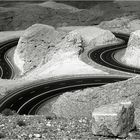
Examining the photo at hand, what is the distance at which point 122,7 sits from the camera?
639ft

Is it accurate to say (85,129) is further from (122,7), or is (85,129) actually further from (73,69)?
(122,7)

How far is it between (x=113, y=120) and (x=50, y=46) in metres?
81.6

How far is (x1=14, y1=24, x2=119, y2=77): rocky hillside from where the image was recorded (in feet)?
307

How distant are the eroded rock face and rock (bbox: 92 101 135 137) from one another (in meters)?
76.1

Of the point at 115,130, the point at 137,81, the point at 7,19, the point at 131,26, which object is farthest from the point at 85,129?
the point at 7,19

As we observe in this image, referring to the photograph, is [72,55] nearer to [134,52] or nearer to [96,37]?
[134,52]

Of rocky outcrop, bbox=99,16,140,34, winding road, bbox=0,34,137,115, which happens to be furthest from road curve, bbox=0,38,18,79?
rocky outcrop, bbox=99,16,140,34

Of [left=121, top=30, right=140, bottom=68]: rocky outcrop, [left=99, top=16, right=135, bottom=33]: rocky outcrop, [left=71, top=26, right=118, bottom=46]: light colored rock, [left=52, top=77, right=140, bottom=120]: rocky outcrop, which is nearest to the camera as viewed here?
[left=52, top=77, right=140, bottom=120]: rocky outcrop

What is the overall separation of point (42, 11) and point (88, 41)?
73.9m

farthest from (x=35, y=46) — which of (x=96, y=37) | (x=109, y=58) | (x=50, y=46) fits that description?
(x=109, y=58)

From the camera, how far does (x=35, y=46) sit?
10906 centimetres

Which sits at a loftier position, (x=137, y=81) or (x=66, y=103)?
(x=137, y=81)

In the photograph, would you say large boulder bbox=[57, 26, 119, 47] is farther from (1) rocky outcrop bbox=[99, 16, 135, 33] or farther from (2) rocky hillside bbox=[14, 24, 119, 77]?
(1) rocky outcrop bbox=[99, 16, 135, 33]

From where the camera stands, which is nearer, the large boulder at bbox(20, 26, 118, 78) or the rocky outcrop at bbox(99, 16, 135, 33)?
the large boulder at bbox(20, 26, 118, 78)
